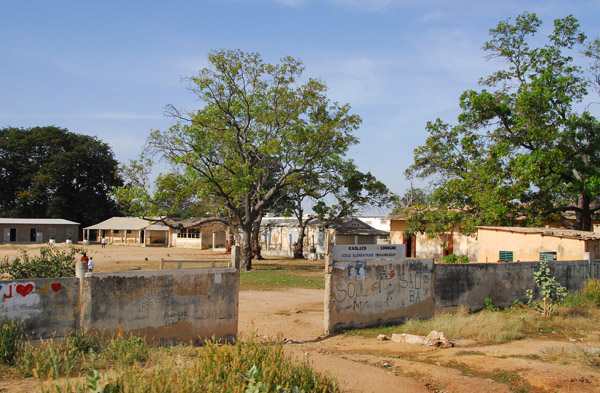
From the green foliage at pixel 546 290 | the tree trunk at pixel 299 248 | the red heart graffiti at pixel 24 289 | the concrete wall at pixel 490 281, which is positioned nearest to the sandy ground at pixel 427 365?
the red heart graffiti at pixel 24 289

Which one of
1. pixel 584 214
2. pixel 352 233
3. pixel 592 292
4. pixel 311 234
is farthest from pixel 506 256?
pixel 311 234

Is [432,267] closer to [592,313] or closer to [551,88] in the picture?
[592,313]

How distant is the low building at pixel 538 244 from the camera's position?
62.7ft

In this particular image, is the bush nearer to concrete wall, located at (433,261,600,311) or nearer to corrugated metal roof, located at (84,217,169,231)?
concrete wall, located at (433,261,600,311)

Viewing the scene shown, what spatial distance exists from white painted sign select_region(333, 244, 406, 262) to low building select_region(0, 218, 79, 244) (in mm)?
51701

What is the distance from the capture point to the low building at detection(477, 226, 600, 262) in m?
19.1

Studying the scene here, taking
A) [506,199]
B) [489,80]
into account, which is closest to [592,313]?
[506,199]

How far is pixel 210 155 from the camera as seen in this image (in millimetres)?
28766

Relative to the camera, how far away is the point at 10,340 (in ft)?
24.3

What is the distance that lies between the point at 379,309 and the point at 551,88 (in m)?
17.7

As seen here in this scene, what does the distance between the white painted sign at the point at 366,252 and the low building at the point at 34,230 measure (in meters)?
51.7

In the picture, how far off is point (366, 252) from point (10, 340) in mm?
8003

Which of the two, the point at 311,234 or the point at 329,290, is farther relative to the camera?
the point at 311,234

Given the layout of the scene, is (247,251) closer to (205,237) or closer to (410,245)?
(410,245)
